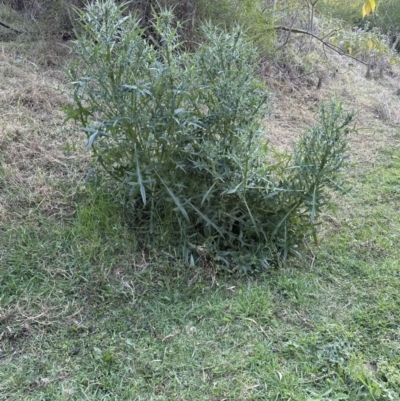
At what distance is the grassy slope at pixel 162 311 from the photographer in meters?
1.69

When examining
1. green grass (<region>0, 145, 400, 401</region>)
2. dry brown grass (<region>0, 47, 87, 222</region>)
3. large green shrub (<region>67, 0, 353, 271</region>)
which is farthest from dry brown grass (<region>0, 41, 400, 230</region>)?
large green shrub (<region>67, 0, 353, 271</region>)

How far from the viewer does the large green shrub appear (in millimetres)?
1904

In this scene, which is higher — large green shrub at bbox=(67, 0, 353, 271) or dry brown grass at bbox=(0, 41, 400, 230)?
large green shrub at bbox=(67, 0, 353, 271)

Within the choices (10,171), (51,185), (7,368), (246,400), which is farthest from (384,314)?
(10,171)

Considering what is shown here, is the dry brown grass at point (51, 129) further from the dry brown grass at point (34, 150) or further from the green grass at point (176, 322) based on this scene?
the green grass at point (176, 322)

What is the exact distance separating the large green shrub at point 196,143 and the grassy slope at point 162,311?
19cm

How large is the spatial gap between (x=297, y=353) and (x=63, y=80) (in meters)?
3.17

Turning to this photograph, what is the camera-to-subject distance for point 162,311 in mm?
2035

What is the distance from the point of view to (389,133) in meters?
4.58

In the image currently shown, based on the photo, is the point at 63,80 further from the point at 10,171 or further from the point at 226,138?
the point at 226,138

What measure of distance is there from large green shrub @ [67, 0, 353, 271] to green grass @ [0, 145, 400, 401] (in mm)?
190

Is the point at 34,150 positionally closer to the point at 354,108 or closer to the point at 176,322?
the point at 176,322

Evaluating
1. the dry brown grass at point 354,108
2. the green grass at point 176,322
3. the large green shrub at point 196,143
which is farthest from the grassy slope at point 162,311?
the dry brown grass at point 354,108

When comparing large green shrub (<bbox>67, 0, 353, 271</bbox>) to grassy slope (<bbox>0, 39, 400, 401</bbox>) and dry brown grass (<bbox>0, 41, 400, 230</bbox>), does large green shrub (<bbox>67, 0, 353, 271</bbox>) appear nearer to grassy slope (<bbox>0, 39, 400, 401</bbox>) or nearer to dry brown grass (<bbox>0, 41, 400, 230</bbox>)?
grassy slope (<bbox>0, 39, 400, 401</bbox>)
